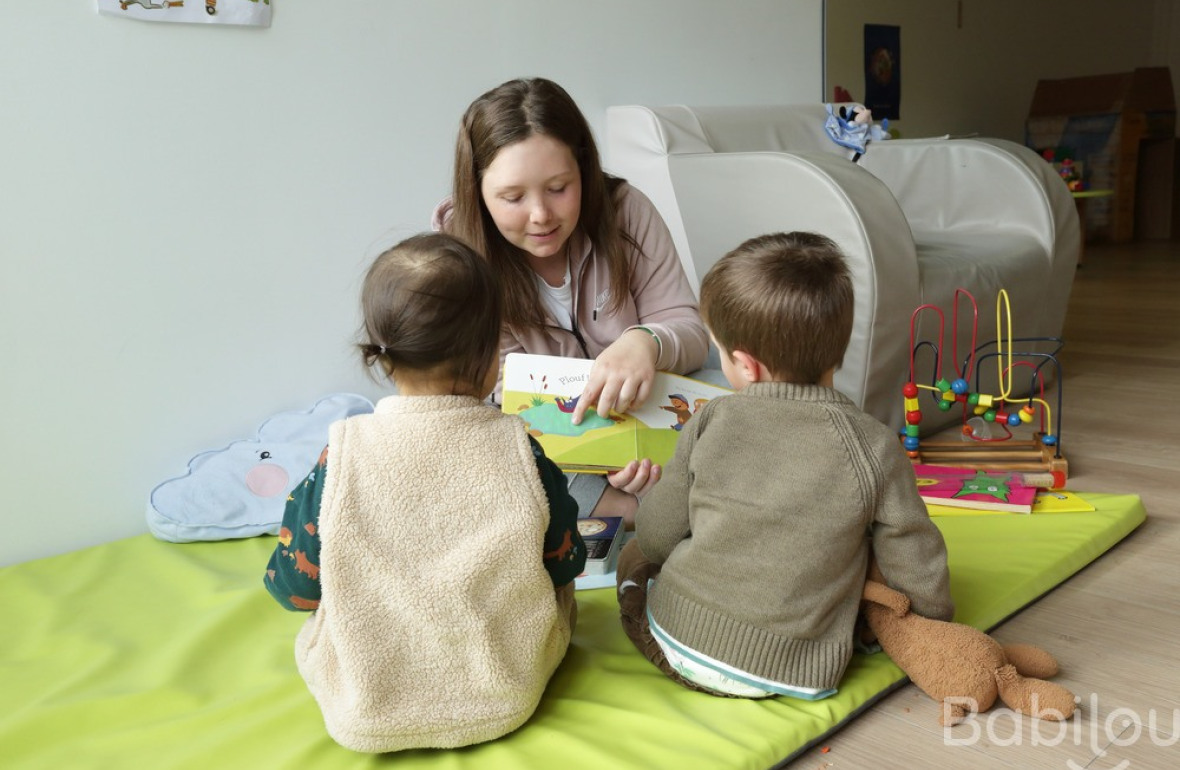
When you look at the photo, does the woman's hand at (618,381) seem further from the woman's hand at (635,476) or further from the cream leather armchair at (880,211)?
the cream leather armchair at (880,211)

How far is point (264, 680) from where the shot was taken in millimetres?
1160

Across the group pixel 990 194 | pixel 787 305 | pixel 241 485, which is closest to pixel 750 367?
pixel 787 305

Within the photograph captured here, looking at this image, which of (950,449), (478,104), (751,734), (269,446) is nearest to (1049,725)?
(751,734)

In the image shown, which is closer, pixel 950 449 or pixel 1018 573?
pixel 1018 573

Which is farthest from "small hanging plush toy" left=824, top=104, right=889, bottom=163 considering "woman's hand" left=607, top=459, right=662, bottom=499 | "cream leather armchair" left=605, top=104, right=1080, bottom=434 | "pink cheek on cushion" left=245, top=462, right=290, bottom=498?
"pink cheek on cushion" left=245, top=462, right=290, bottom=498

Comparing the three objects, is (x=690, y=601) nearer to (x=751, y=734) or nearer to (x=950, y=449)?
(x=751, y=734)

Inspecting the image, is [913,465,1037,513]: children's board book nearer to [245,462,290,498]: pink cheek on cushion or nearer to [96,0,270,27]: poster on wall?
[245,462,290,498]: pink cheek on cushion

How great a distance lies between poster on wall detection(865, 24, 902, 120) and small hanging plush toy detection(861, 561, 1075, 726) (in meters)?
3.45

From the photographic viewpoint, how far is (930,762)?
3.23ft

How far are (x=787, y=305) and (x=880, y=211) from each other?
96 cm

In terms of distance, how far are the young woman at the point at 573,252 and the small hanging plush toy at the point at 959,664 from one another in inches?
16.0

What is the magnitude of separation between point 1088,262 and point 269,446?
13.3ft

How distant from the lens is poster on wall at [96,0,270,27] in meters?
1.57

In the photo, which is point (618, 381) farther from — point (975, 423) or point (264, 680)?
point (975, 423)
